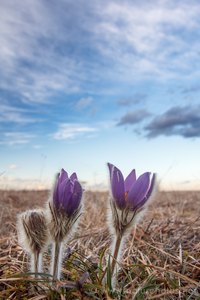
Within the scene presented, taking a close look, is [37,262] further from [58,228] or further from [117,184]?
[117,184]

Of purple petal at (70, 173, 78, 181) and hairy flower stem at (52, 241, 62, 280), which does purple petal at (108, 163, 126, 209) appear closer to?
purple petal at (70, 173, 78, 181)

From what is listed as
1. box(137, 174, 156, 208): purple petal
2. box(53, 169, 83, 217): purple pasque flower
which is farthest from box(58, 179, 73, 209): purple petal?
box(137, 174, 156, 208): purple petal

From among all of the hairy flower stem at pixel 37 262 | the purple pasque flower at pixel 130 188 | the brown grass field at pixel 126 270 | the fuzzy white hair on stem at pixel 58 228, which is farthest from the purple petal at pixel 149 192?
the hairy flower stem at pixel 37 262

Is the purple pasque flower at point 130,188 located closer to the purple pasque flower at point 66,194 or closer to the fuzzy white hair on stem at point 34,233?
the purple pasque flower at point 66,194

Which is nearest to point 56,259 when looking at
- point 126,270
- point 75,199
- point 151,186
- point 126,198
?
point 75,199

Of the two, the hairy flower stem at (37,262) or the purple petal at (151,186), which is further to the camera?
the hairy flower stem at (37,262)

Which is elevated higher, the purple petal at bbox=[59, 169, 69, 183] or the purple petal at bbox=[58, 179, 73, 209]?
the purple petal at bbox=[59, 169, 69, 183]

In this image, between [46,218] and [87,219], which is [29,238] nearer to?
[46,218]
